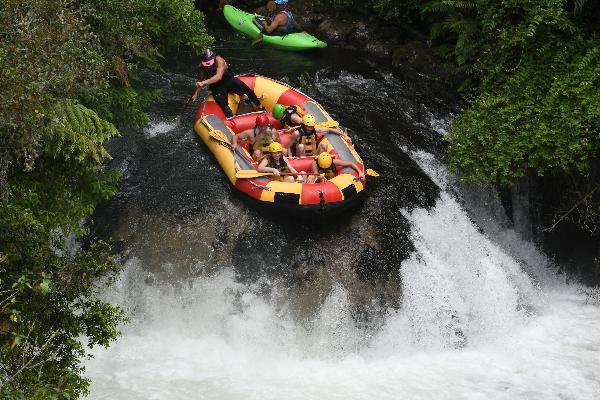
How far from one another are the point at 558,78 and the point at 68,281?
312 inches

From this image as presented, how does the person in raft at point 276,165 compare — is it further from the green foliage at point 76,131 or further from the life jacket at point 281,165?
the green foliage at point 76,131

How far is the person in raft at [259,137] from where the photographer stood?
1139cm

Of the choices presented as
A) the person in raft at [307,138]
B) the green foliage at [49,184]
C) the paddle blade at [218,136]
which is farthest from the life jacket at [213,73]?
the green foliage at [49,184]

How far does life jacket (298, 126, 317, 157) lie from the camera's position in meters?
11.5

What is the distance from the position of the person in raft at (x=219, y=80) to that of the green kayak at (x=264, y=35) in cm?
435

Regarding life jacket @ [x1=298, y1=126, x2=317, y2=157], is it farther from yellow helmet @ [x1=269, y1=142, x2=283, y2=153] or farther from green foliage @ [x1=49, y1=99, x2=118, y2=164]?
green foliage @ [x1=49, y1=99, x2=118, y2=164]

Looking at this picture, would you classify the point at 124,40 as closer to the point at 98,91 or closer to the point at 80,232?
the point at 98,91

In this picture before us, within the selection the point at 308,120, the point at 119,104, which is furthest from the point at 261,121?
the point at 119,104

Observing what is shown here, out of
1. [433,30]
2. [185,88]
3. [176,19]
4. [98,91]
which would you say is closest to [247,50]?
[185,88]

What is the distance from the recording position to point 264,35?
17.0 meters

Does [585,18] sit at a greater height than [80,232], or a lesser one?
greater

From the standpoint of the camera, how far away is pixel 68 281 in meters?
6.98

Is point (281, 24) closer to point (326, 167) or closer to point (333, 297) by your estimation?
point (326, 167)

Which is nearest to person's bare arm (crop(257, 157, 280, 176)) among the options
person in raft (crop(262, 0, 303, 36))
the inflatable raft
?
the inflatable raft
